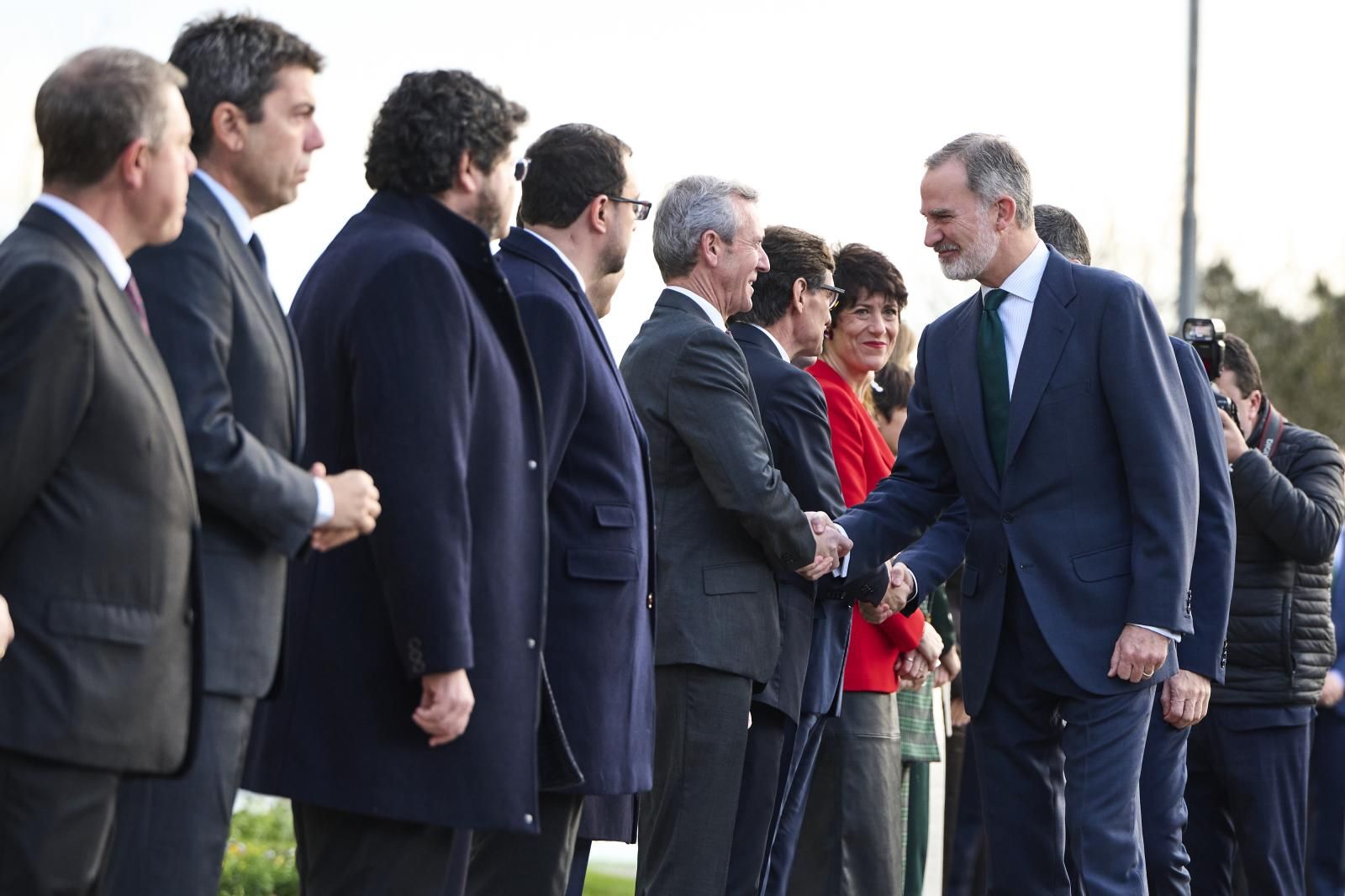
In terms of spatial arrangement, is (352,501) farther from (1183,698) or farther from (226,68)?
(1183,698)

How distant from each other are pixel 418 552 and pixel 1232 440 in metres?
4.05

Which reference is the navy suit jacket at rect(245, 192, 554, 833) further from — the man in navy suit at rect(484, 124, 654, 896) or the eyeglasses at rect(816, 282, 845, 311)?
the eyeglasses at rect(816, 282, 845, 311)

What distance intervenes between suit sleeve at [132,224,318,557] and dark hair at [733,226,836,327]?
277 cm

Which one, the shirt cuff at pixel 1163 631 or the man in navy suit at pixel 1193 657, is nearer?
the shirt cuff at pixel 1163 631

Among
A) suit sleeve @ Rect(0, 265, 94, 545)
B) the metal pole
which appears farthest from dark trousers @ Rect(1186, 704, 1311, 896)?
the metal pole

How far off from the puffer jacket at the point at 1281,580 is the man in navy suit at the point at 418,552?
12.4 feet

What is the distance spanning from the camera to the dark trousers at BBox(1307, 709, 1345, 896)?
25.6 feet

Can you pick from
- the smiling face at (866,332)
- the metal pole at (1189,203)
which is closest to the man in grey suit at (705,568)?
the smiling face at (866,332)

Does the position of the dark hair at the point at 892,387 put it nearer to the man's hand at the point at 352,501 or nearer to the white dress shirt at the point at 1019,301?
the white dress shirt at the point at 1019,301

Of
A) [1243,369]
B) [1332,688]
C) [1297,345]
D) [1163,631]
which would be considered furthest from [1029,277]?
[1297,345]

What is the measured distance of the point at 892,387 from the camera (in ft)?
24.3

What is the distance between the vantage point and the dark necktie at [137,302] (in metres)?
2.95

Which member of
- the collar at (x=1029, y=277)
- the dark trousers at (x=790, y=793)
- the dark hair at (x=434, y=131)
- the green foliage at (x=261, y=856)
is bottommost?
the green foliage at (x=261, y=856)

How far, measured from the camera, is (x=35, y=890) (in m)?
2.70
